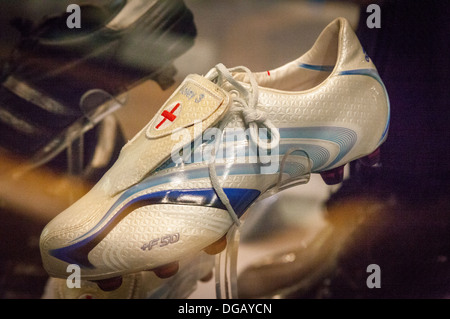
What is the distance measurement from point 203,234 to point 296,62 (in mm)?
360

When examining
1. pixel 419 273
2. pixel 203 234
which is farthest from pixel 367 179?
pixel 203 234

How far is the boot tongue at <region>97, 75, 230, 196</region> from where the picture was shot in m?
0.61

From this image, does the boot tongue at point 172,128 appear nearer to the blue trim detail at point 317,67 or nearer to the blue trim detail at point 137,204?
the blue trim detail at point 137,204

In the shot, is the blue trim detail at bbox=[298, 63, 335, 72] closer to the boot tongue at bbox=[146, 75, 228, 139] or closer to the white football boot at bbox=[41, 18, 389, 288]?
the white football boot at bbox=[41, 18, 389, 288]

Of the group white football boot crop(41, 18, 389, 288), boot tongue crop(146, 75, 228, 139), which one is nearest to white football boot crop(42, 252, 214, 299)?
white football boot crop(41, 18, 389, 288)

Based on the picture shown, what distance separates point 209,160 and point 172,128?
3.1 inches

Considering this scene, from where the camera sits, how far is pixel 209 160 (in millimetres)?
620

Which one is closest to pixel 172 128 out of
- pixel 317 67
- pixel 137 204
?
pixel 137 204

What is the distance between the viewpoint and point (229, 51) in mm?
710

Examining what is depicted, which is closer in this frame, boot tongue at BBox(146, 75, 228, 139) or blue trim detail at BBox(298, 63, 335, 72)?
boot tongue at BBox(146, 75, 228, 139)

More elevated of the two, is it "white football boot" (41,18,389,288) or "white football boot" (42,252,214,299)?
"white football boot" (41,18,389,288)

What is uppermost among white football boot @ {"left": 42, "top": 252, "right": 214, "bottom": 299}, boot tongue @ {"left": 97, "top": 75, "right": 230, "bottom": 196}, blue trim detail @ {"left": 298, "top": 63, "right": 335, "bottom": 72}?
blue trim detail @ {"left": 298, "top": 63, "right": 335, "bottom": 72}

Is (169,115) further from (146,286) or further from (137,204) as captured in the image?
(146,286)

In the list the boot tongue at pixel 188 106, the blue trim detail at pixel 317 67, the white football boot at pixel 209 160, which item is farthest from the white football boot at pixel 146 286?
the blue trim detail at pixel 317 67
